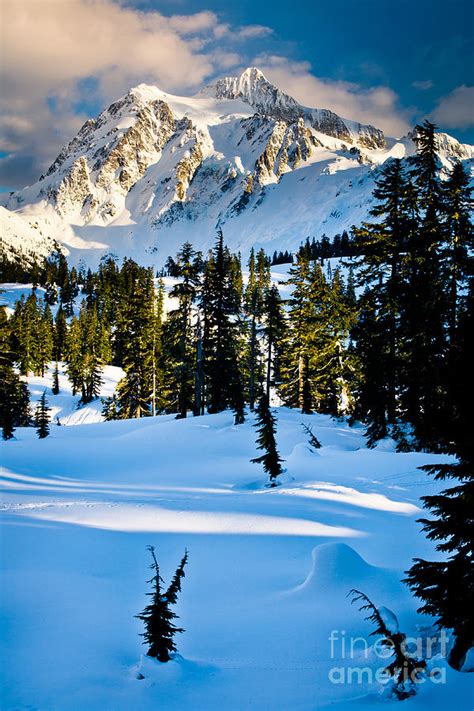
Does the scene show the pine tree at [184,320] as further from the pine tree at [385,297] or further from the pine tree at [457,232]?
the pine tree at [457,232]

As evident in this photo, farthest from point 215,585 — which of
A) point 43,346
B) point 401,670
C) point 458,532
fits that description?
point 43,346

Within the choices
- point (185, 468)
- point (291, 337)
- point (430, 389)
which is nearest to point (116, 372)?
point (291, 337)

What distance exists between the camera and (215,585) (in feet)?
20.3

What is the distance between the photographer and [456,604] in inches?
168

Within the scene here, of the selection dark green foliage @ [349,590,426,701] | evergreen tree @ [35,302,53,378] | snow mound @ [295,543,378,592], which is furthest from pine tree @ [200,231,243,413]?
evergreen tree @ [35,302,53,378]

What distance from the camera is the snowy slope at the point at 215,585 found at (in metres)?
3.84

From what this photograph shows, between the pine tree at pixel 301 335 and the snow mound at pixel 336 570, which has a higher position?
the pine tree at pixel 301 335

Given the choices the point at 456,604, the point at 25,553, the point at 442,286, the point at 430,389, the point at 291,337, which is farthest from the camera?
the point at 291,337

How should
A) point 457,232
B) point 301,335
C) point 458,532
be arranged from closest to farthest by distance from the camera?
point 458,532 → point 457,232 → point 301,335

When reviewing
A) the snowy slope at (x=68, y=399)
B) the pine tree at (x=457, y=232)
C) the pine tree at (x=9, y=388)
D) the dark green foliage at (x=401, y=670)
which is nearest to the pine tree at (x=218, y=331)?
the pine tree at (x=9, y=388)

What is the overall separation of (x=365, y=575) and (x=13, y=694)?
182 inches

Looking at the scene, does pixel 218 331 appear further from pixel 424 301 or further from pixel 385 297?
pixel 424 301

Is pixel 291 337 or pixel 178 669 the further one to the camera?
pixel 291 337

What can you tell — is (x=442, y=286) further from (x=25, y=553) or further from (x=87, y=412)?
(x=87, y=412)
